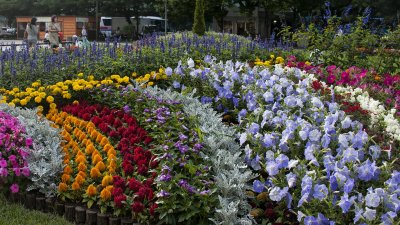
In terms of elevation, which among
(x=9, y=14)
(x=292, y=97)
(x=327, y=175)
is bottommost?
(x=327, y=175)

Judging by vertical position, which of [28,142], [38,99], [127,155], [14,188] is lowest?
[14,188]

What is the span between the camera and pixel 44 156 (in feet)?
15.5

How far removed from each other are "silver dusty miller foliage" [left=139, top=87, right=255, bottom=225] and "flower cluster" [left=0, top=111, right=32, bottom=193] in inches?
61.3

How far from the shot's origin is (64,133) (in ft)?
17.7

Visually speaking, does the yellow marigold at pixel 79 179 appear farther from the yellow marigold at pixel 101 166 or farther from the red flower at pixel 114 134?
the red flower at pixel 114 134

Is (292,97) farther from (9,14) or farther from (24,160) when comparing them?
(9,14)

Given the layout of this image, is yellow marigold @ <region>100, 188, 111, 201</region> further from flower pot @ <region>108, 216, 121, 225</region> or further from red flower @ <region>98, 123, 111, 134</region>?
red flower @ <region>98, 123, 111, 134</region>

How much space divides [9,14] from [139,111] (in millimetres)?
54138

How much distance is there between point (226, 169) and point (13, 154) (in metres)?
2.04

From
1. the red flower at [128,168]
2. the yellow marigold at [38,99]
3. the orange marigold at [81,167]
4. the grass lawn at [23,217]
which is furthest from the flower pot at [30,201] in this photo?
the yellow marigold at [38,99]

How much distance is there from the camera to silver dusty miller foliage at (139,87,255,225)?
3527mm

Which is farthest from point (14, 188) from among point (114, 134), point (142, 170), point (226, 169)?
point (226, 169)

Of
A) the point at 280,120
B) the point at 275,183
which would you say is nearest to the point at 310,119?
the point at 280,120

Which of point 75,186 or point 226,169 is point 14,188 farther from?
point 226,169
